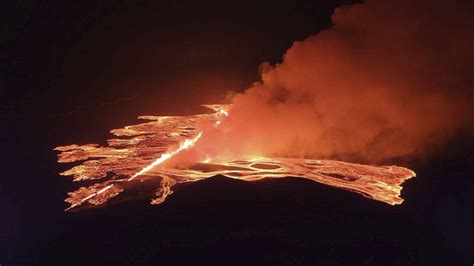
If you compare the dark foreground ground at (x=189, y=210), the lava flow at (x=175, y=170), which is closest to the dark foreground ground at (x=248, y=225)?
the dark foreground ground at (x=189, y=210)

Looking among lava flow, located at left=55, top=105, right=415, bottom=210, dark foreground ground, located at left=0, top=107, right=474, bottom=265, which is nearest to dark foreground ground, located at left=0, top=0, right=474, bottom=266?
dark foreground ground, located at left=0, top=107, right=474, bottom=265

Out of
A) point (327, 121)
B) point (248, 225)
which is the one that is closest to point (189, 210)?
point (248, 225)

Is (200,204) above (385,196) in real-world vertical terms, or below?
below

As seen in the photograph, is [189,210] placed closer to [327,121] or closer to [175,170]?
[175,170]

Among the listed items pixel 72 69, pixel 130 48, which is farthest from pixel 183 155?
pixel 130 48

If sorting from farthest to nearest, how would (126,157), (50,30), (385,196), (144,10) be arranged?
(144,10) → (50,30) → (126,157) → (385,196)

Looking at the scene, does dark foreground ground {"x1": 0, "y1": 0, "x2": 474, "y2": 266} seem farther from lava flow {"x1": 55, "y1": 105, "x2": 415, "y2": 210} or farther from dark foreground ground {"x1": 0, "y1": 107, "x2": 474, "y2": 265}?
lava flow {"x1": 55, "y1": 105, "x2": 415, "y2": 210}

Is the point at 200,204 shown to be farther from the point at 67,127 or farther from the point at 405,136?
the point at 67,127
